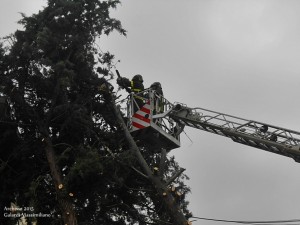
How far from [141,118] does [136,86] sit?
1.42 m

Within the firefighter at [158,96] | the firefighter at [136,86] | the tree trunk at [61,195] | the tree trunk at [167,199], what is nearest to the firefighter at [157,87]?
the firefighter at [158,96]

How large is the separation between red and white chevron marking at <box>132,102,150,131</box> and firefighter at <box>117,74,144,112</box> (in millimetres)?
231

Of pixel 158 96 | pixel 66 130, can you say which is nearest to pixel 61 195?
pixel 66 130

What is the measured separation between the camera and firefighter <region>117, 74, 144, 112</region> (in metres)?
16.2

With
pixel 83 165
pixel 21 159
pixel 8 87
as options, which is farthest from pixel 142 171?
pixel 8 87

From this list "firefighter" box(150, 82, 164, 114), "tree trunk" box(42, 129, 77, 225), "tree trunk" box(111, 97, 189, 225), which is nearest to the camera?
"tree trunk" box(42, 129, 77, 225)

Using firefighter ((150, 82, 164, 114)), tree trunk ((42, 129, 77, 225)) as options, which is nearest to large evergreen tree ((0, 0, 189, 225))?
tree trunk ((42, 129, 77, 225))

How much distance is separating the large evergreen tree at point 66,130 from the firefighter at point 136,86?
0.66 metres

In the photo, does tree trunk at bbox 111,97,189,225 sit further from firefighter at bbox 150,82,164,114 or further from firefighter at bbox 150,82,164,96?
firefighter at bbox 150,82,164,96

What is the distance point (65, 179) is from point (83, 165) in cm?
70

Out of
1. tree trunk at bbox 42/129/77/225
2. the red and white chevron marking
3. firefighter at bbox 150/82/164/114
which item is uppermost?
firefighter at bbox 150/82/164/114

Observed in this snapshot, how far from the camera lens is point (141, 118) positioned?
15.8 metres

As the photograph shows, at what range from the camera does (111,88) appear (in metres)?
16.0

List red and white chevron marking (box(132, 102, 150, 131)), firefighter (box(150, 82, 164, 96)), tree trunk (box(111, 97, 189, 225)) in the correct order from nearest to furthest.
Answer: tree trunk (box(111, 97, 189, 225))
red and white chevron marking (box(132, 102, 150, 131))
firefighter (box(150, 82, 164, 96))
